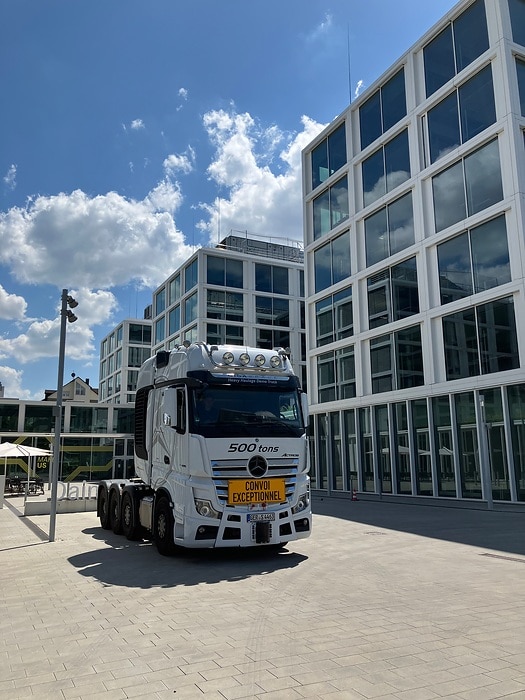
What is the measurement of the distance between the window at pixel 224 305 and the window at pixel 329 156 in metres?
15.6

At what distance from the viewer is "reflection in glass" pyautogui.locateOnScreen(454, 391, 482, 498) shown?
21844 millimetres

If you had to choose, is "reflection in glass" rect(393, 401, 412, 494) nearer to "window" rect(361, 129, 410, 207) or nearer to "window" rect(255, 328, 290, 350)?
"window" rect(361, 129, 410, 207)

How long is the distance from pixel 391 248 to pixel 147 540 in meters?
19.9

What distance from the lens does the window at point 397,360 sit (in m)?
25.5

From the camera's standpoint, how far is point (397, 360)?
Answer: 26.7 metres

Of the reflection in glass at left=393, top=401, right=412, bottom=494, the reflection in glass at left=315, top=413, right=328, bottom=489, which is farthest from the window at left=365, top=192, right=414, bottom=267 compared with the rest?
the reflection in glass at left=315, top=413, right=328, bottom=489

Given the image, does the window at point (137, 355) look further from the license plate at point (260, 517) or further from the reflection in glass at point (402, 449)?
the license plate at point (260, 517)

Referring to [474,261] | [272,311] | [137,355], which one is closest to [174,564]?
[474,261]

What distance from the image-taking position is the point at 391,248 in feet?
91.2

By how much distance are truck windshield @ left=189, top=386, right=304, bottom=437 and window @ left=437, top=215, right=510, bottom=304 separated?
14.1 metres

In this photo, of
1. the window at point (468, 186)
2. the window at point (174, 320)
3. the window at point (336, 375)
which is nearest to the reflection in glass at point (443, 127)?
the window at point (468, 186)

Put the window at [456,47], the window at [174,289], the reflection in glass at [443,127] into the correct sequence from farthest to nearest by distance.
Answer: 1. the window at [174,289]
2. the reflection in glass at [443,127]
3. the window at [456,47]

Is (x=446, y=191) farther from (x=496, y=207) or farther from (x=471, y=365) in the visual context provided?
(x=471, y=365)

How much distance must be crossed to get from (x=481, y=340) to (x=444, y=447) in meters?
4.77
